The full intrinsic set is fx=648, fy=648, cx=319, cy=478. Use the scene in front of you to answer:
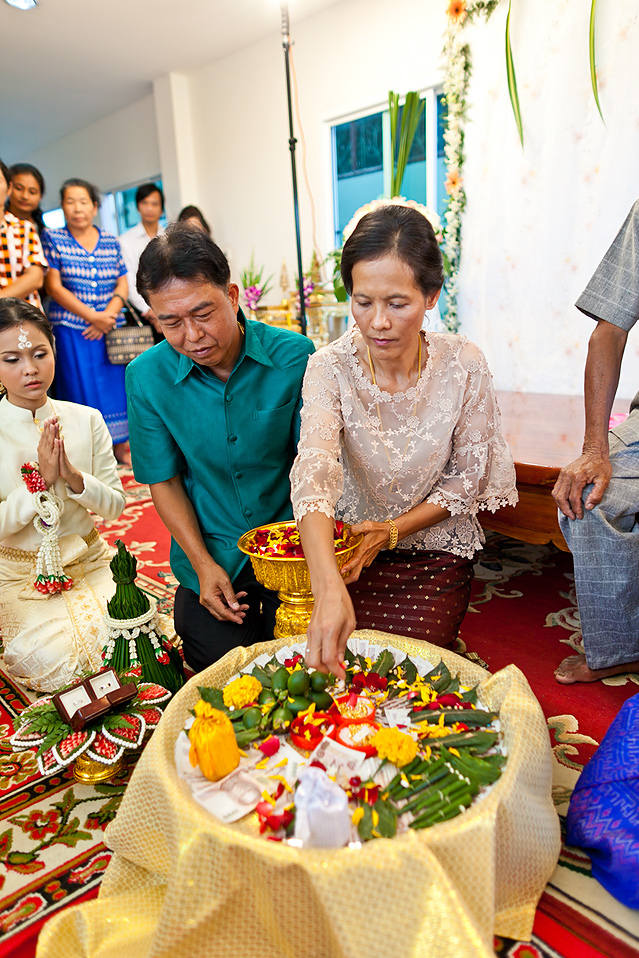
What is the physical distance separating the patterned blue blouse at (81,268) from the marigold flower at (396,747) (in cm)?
444

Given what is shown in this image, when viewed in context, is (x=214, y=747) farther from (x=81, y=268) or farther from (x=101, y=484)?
(x=81, y=268)

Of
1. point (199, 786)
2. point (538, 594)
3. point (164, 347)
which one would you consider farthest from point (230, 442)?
point (538, 594)

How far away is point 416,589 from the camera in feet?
6.45

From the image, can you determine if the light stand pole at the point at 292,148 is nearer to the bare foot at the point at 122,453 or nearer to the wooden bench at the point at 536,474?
the bare foot at the point at 122,453

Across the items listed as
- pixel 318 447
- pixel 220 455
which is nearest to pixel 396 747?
pixel 318 447

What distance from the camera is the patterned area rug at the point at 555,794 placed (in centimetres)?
123

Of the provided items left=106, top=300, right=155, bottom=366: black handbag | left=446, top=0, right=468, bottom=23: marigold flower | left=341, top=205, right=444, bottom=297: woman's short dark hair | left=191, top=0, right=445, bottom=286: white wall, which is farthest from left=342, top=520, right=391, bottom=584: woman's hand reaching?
left=191, top=0, right=445, bottom=286: white wall

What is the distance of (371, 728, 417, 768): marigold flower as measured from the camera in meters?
1.17

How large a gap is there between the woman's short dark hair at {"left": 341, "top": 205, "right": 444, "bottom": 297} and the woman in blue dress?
3608 millimetres

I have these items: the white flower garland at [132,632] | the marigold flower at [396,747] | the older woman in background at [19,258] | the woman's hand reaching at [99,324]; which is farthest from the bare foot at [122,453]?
the marigold flower at [396,747]

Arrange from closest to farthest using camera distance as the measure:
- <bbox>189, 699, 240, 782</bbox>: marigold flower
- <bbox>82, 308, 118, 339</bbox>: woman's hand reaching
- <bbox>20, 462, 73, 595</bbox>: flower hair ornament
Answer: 1. <bbox>189, 699, 240, 782</bbox>: marigold flower
2. <bbox>20, 462, 73, 595</bbox>: flower hair ornament
3. <bbox>82, 308, 118, 339</bbox>: woman's hand reaching

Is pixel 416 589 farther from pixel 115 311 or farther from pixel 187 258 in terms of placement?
pixel 115 311

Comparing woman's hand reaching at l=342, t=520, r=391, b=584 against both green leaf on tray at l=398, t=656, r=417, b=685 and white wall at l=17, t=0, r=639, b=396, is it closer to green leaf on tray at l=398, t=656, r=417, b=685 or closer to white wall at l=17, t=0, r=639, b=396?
green leaf on tray at l=398, t=656, r=417, b=685

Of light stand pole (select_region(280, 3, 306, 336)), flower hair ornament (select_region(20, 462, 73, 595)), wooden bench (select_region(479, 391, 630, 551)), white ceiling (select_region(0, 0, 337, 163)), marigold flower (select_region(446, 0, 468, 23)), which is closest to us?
flower hair ornament (select_region(20, 462, 73, 595))
